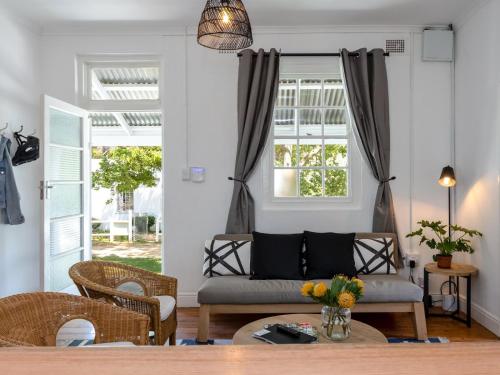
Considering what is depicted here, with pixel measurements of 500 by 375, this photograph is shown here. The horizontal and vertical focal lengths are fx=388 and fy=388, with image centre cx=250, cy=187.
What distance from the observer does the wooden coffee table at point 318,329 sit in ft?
7.41

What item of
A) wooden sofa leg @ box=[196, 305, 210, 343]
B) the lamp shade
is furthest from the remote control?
the lamp shade

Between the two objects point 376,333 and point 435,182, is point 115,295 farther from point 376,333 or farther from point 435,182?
point 435,182

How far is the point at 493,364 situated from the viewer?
355 millimetres

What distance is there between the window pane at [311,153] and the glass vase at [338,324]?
214 cm

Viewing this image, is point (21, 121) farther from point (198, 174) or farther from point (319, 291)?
point (319, 291)

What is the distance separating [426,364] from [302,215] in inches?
148

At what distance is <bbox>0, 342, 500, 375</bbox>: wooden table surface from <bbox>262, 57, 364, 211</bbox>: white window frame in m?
3.73

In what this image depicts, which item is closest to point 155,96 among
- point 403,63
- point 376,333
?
point 403,63

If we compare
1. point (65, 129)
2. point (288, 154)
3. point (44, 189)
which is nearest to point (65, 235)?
point (44, 189)

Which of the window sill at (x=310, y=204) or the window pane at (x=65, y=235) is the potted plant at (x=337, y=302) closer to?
the window sill at (x=310, y=204)

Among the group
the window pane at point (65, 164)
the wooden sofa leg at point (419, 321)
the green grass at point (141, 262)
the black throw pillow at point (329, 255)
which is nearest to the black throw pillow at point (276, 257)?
the black throw pillow at point (329, 255)

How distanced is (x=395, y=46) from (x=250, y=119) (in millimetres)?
1700

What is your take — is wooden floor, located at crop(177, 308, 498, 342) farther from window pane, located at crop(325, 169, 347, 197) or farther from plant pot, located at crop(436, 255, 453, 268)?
window pane, located at crop(325, 169, 347, 197)

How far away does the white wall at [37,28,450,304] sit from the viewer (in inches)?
159
